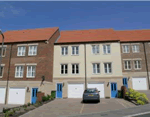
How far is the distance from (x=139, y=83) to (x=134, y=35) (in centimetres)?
964

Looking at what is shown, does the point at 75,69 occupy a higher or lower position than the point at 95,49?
lower

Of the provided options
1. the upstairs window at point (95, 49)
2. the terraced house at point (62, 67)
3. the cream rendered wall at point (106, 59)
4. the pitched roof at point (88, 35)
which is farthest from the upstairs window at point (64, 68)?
the upstairs window at point (95, 49)

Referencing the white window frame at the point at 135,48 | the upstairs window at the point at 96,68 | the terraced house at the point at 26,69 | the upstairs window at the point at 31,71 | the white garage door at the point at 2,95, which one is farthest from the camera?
the white window frame at the point at 135,48

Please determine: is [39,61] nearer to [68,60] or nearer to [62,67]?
[62,67]

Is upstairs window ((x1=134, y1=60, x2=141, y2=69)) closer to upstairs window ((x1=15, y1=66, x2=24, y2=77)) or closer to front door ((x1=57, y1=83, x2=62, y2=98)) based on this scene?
front door ((x1=57, y1=83, x2=62, y2=98))

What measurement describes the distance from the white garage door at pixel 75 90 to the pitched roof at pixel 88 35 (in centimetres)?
753

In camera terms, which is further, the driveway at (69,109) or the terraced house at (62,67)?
the terraced house at (62,67)

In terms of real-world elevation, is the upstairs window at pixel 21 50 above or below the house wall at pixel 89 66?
above

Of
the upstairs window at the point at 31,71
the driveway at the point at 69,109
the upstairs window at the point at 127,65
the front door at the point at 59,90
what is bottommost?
the driveway at the point at 69,109

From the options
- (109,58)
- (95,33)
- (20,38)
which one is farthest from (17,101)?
(95,33)

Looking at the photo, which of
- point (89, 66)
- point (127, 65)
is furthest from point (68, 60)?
point (127, 65)

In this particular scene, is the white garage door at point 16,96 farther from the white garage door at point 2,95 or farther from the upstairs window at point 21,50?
the upstairs window at point 21,50

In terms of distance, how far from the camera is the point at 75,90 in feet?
71.3

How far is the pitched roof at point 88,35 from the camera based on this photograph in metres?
23.4
